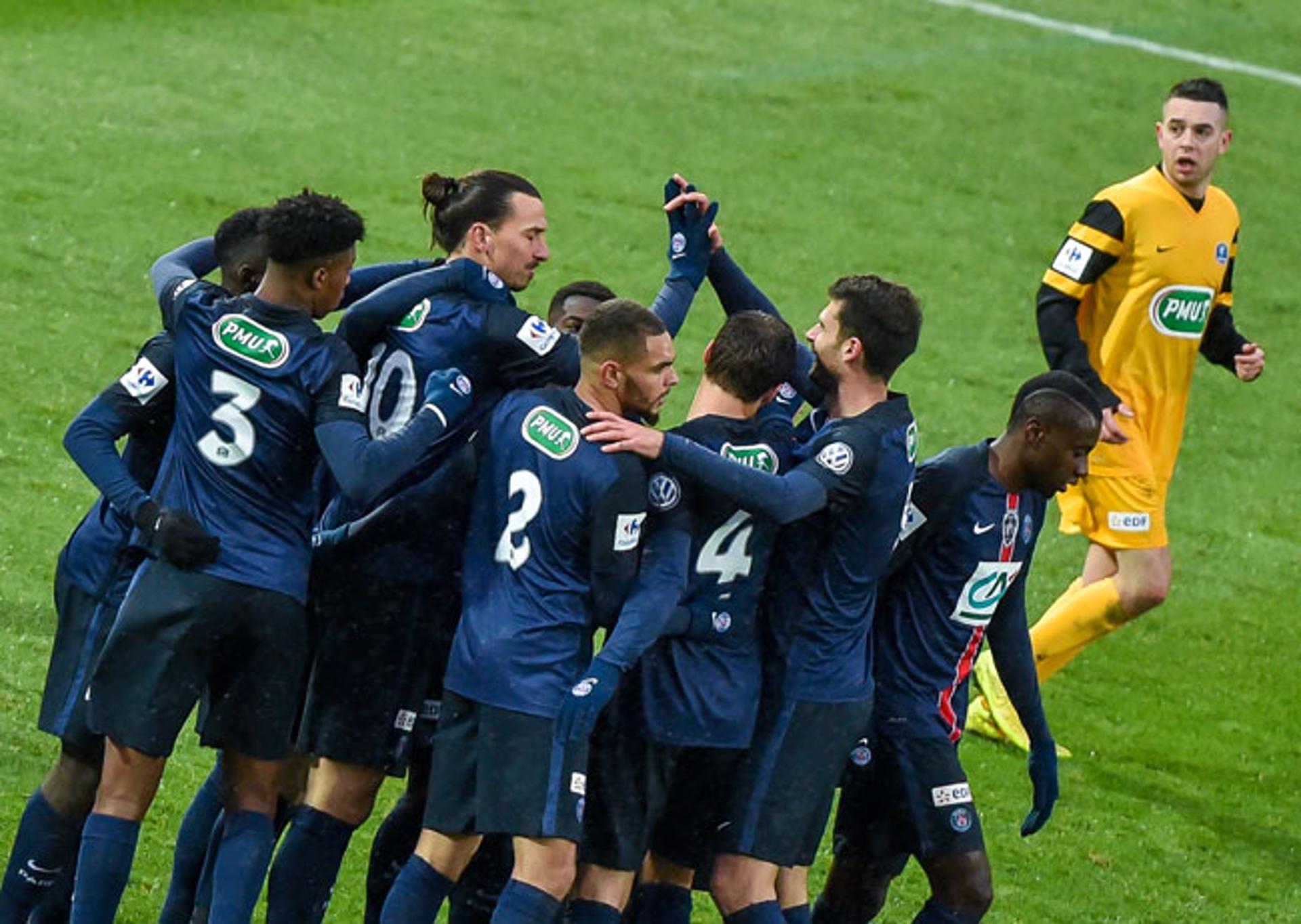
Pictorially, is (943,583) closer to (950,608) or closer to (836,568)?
(950,608)

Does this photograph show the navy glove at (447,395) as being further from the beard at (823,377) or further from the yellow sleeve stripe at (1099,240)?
the yellow sleeve stripe at (1099,240)

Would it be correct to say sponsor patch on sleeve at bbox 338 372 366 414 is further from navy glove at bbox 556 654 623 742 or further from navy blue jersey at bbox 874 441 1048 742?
navy blue jersey at bbox 874 441 1048 742

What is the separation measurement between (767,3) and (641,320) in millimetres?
12613

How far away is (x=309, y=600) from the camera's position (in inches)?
249

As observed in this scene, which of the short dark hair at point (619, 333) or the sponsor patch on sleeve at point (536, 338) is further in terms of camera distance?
the sponsor patch on sleeve at point (536, 338)

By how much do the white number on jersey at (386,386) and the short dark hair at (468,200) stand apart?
1.24ft

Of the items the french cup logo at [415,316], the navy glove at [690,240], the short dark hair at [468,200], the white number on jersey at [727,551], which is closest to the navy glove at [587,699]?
the white number on jersey at [727,551]

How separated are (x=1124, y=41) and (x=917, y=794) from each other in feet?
42.5

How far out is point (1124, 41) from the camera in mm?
18469

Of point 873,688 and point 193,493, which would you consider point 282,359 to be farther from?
point 873,688

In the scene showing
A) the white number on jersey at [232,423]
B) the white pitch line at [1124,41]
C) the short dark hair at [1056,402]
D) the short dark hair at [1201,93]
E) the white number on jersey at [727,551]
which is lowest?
the white number on jersey at [727,551]

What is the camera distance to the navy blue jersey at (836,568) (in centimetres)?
618

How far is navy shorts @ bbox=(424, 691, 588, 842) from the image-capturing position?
5777mm

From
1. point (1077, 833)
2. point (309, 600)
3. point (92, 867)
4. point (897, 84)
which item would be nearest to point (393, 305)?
point (309, 600)
